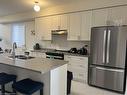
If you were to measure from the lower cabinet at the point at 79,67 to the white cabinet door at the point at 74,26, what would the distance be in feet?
2.43

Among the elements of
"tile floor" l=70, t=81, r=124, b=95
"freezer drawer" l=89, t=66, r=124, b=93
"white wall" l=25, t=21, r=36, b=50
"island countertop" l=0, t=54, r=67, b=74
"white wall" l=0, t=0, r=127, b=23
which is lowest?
"tile floor" l=70, t=81, r=124, b=95

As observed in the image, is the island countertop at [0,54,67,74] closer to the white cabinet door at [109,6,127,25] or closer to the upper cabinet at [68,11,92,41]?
the upper cabinet at [68,11,92,41]

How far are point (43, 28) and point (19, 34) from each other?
2.20m

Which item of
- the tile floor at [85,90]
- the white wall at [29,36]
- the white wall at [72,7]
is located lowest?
the tile floor at [85,90]

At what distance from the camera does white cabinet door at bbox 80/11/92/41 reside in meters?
3.87

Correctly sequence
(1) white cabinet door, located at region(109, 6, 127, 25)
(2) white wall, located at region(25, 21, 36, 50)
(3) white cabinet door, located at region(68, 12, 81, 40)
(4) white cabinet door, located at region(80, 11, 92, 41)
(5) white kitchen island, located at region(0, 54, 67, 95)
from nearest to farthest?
(5) white kitchen island, located at region(0, 54, 67, 95) → (1) white cabinet door, located at region(109, 6, 127, 25) → (4) white cabinet door, located at region(80, 11, 92, 41) → (3) white cabinet door, located at region(68, 12, 81, 40) → (2) white wall, located at region(25, 21, 36, 50)

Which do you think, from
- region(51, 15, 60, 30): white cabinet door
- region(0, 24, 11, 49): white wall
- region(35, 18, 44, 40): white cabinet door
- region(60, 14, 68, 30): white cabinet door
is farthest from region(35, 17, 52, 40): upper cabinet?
region(0, 24, 11, 49): white wall

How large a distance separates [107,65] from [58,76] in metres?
1.52

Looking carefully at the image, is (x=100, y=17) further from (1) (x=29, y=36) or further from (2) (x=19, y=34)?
(2) (x=19, y=34)

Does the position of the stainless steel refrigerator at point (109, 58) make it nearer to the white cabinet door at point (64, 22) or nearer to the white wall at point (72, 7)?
the white wall at point (72, 7)

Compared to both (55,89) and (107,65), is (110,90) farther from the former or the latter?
(55,89)

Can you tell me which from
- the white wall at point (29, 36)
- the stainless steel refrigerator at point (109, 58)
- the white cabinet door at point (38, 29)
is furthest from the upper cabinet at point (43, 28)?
the stainless steel refrigerator at point (109, 58)

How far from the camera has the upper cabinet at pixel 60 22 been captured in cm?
440

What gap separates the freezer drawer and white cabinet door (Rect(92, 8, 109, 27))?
4.37 feet
